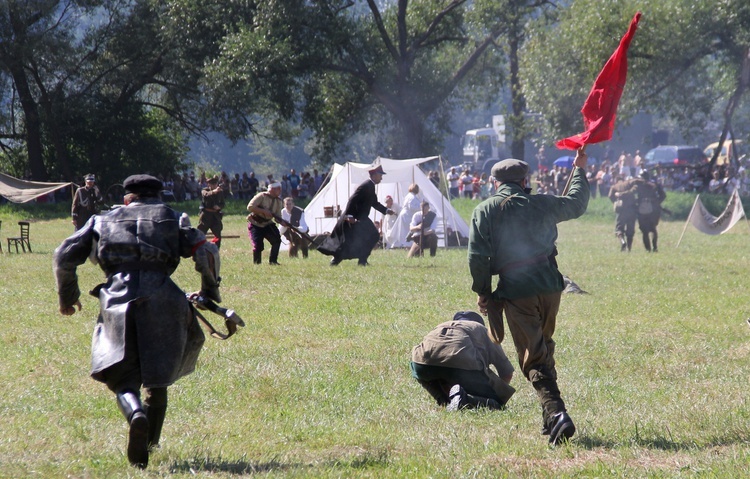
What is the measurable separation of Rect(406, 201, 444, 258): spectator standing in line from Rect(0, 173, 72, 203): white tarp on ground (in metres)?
9.23

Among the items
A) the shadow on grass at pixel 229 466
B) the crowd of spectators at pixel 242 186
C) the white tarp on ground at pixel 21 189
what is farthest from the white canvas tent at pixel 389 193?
the crowd of spectators at pixel 242 186

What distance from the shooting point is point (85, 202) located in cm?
2177

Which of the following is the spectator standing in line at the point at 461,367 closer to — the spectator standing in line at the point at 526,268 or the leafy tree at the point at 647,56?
the spectator standing in line at the point at 526,268

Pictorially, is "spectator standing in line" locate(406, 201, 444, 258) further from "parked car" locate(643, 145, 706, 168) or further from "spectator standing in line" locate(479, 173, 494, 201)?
"parked car" locate(643, 145, 706, 168)

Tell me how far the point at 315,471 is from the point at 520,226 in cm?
183

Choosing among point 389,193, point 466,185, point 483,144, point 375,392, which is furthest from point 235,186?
point 375,392

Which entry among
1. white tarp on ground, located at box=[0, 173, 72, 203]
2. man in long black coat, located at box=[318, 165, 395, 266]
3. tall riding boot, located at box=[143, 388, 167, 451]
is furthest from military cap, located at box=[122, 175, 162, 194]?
white tarp on ground, located at box=[0, 173, 72, 203]

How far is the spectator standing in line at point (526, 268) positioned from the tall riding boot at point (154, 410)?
185 centimetres

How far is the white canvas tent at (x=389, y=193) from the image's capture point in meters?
22.4

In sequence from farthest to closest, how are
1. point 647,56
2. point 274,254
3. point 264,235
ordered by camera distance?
point 647,56 → point 274,254 → point 264,235

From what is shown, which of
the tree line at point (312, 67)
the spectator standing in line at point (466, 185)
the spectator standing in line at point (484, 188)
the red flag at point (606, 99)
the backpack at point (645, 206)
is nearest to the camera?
the red flag at point (606, 99)

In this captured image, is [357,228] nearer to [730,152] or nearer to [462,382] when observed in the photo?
[462,382]

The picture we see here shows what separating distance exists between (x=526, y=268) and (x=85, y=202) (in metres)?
17.3

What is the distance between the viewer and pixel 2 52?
119ft
